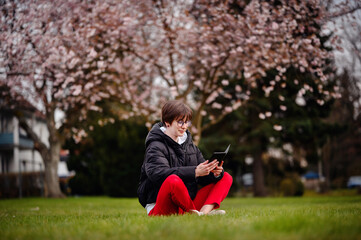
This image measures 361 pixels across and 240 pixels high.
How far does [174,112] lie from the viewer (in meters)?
4.28

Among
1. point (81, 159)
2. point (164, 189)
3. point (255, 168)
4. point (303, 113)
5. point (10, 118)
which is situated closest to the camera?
point (164, 189)

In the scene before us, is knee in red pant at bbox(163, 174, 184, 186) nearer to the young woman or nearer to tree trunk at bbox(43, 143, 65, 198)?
the young woman

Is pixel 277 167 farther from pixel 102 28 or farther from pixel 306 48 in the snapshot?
pixel 102 28

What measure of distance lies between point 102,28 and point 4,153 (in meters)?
21.2

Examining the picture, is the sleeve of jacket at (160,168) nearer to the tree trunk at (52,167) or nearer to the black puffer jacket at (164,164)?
the black puffer jacket at (164,164)

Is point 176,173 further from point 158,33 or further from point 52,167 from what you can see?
point 52,167

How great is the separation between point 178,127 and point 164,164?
46cm

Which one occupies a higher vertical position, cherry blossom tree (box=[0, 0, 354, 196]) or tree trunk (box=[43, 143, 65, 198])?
cherry blossom tree (box=[0, 0, 354, 196])

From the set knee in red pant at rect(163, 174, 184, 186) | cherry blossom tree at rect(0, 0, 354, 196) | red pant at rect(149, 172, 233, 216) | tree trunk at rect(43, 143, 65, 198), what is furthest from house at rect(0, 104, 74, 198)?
knee in red pant at rect(163, 174, 184, 186)

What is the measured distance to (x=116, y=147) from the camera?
1988cm

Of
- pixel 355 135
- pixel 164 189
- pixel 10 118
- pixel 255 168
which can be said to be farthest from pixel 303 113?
pixel 10 118

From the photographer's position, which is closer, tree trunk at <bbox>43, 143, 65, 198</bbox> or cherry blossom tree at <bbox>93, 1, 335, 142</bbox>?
cherry blossom tree at <bbox>93, 1, 335, 142</bbox>

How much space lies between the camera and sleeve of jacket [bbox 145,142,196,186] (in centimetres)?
404

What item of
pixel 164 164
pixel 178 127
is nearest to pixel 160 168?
pixel 164 164
